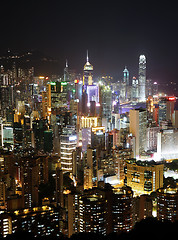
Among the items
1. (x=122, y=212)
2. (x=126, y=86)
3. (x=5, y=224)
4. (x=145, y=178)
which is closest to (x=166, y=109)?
(x=126, y=86)

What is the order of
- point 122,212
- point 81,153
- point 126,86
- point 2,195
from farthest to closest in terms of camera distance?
point 126,86 < point 81,153 < point 2,195 < point 122,212

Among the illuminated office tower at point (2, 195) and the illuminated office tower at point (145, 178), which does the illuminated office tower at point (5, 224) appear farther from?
the illuminated office tower at point (145, 178)

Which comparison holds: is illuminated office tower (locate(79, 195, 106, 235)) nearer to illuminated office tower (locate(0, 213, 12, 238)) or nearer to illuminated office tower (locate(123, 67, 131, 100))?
illuminated office tower (locate(0, 213, 12, 238))

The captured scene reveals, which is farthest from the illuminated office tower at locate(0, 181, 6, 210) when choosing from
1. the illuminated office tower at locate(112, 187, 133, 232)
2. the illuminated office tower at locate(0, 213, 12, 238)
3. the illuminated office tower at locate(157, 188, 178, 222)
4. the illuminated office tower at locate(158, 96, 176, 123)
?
the illuminated office tower at locate(158, 96, 176, 123)

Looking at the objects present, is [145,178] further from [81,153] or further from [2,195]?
[2,195]

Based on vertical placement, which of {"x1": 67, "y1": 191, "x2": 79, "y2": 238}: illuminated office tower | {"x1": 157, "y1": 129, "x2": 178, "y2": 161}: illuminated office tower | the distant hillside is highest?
the distant hillside
